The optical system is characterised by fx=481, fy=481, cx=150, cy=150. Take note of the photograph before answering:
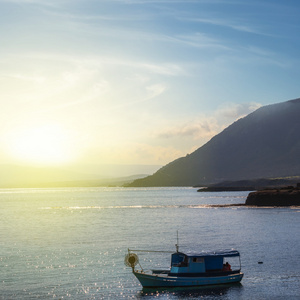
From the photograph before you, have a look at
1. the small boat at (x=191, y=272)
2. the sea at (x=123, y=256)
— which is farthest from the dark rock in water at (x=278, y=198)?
the small boat at (x=191, y=272)

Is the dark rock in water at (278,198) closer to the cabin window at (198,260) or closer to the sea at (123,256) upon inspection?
the sea at (123,256)

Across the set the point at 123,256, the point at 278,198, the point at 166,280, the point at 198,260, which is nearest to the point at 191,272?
the point at 198,260

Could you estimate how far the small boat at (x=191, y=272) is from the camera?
4831 cm

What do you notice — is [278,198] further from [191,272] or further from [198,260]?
[191,272]

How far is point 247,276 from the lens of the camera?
53.7 m

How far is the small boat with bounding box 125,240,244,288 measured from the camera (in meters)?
48.3

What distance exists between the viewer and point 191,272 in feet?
163

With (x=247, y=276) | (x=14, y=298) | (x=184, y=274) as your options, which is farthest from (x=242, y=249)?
(x=14, y=298)

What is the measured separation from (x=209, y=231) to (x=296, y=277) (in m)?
46.5

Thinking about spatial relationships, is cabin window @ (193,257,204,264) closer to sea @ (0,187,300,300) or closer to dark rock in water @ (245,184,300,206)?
sea @ (0,187,300,300)

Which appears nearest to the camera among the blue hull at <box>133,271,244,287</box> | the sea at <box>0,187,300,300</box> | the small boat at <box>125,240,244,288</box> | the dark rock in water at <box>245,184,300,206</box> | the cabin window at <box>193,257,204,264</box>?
the sea at <box>0,187,300,300</box>

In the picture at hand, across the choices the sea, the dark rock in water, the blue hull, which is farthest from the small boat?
the dark rock in water

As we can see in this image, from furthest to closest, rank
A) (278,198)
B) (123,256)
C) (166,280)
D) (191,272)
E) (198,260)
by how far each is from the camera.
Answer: (278,198) → (123,256) → (198,260) → (191,272) → (166,280)

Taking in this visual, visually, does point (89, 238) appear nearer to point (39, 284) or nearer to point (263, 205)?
point (39, 284)
